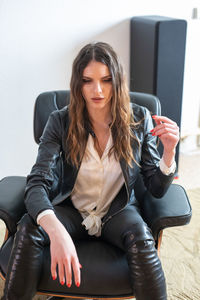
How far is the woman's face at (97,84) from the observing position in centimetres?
143

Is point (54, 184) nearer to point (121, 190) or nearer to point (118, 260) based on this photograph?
point (121, 190)

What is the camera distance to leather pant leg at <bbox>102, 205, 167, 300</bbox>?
49.6 inches

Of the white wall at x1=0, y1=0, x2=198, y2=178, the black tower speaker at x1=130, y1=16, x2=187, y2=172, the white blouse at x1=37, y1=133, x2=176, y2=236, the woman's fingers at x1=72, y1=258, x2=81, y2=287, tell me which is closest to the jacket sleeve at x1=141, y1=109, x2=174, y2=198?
the white blouse at x1=37, y1=133, x2=176, y2=236

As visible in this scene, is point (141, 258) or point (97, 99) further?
point (97, 99)

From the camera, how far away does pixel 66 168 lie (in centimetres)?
160

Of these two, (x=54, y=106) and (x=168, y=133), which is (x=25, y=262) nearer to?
(x=168, y=133)

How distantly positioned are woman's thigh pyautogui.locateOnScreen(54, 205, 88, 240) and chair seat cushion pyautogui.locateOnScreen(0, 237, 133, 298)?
13cm

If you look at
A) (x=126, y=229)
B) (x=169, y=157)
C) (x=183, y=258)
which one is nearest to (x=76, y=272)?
(x=126, y=229)

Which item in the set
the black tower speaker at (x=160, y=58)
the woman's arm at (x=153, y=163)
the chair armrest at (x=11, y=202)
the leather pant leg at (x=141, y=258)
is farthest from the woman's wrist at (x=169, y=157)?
the black tower speaker at (x=160, y=58)

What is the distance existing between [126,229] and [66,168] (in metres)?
0.38

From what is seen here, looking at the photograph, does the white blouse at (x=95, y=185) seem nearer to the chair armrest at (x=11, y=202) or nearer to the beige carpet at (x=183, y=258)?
the chair armrest at (x=11, y=202)

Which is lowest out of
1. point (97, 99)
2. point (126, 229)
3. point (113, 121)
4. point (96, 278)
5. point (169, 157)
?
point (96, 278)

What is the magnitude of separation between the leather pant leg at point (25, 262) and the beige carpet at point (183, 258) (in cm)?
55

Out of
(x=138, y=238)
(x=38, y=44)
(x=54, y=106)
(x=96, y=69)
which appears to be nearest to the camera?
(x=138, y=238)
